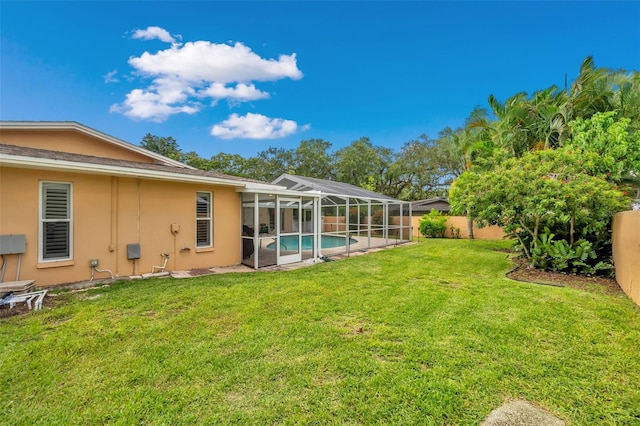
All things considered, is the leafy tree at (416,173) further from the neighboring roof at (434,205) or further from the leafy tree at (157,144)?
the leafy tree at (157,144)

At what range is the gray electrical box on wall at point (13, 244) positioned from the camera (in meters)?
5.34

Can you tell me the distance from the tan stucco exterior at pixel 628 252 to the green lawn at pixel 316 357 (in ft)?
1.23

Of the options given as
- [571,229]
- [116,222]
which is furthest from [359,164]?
[116,222]

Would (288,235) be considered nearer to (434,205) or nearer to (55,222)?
(55,222)

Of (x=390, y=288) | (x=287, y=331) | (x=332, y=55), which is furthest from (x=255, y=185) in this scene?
(x=332, y=55)

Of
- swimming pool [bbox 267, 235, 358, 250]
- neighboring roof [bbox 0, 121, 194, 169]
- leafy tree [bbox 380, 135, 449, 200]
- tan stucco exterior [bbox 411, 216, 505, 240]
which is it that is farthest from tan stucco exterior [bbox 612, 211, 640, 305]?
leafy tree [bbox 380, 135, 449, 200]

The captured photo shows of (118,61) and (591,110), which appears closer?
(591,110)

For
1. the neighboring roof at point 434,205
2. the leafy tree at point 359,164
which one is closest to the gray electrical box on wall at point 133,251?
the neighboring roof at point 434,205

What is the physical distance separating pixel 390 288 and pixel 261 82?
17.7m

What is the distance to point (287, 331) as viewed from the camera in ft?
13.0

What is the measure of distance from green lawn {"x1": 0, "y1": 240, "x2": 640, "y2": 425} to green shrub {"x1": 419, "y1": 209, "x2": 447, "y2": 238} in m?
12.2

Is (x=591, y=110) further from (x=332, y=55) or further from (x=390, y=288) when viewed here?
(x=332, y=55)

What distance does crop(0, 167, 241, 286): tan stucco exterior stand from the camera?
5582 mm

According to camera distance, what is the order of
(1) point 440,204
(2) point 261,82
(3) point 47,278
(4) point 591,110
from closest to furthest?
(3) point 47,278
(4) point 591,110
(2) point 261,82
(1) point 440,204
